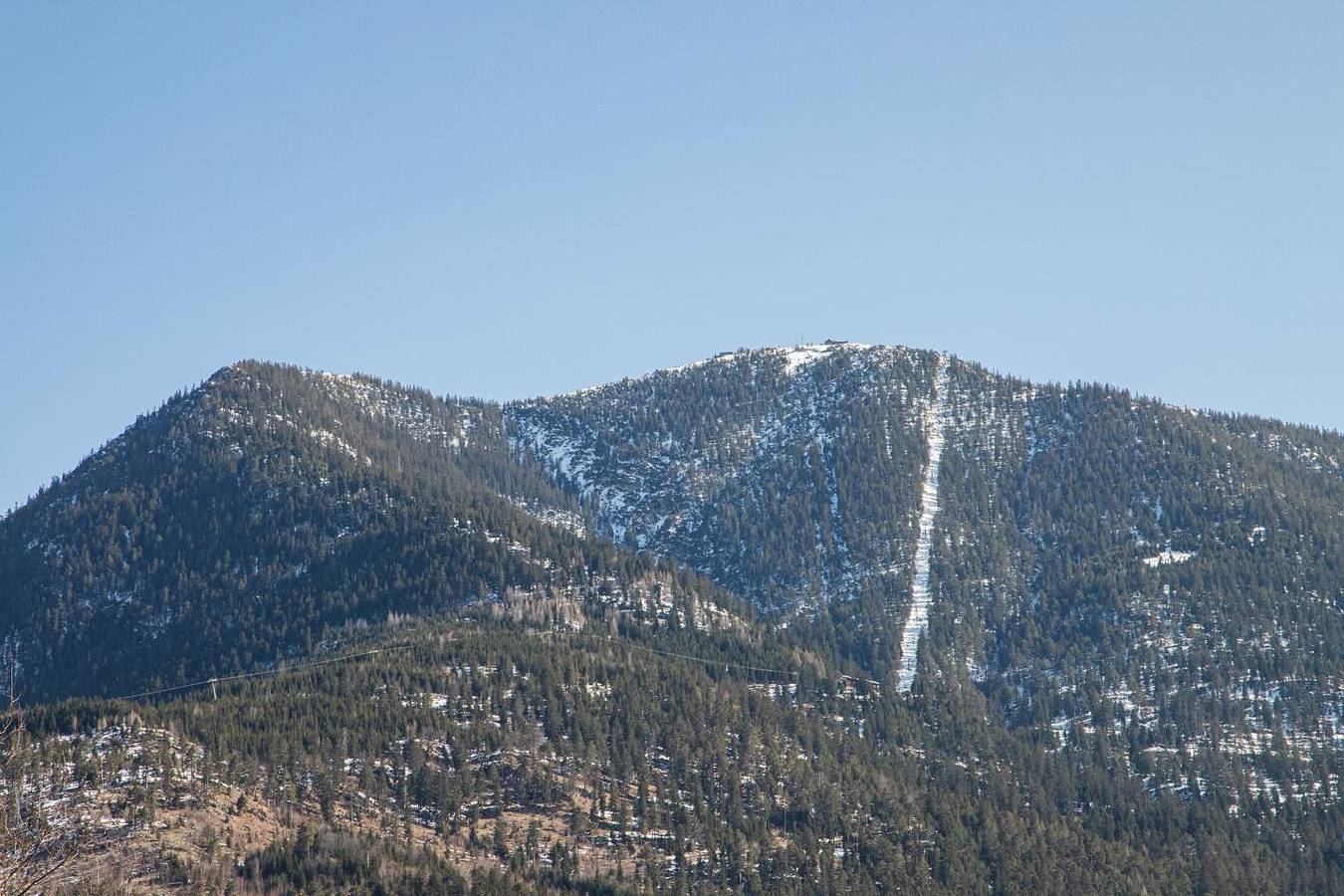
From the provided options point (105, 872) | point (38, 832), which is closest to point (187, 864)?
point (105, 872)

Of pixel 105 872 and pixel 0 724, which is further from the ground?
pixel 0 724

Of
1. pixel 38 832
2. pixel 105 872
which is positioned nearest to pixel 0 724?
pixel 38 832

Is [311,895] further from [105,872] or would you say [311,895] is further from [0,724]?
[0,724]

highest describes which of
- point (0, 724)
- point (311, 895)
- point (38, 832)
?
point (0, 724)

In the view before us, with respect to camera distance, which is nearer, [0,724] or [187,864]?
[0,724]

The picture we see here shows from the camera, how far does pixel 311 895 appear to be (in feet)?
656

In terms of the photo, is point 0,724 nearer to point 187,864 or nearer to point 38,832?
point 38,832

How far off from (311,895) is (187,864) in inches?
567

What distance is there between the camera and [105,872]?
623 feet

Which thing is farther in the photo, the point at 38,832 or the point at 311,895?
the point at 311,895

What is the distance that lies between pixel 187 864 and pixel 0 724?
138083 mm

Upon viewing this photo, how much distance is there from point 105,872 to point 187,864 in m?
11.7

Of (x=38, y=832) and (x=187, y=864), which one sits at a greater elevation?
(x=38, y=832)

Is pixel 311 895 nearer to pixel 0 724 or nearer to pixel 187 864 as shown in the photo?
pixel 187 864
